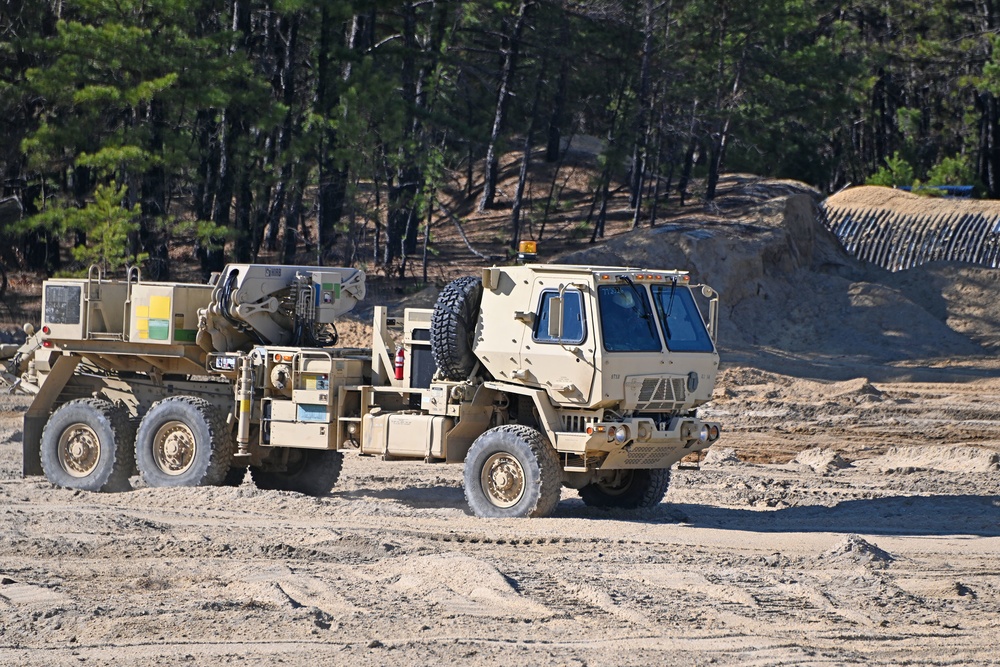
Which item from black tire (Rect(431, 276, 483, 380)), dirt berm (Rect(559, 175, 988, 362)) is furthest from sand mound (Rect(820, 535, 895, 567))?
dirt berm (Rect(559, 175, 988, 362))

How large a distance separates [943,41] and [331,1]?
24.7m

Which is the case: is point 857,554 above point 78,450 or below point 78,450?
below

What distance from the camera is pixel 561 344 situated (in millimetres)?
12844

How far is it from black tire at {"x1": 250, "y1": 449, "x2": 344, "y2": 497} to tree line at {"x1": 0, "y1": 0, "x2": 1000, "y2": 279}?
41.8 feet

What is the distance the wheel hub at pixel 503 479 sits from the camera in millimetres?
13242

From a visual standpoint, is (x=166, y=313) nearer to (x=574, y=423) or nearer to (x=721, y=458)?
(x=574, y=423)

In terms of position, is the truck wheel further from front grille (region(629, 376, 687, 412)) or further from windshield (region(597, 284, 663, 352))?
windshield (region(597, 284, 663, 352))

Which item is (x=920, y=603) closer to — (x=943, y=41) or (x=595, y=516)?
(x=595, y=516)

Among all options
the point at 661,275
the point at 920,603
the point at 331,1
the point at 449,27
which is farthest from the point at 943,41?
the point at 920,603

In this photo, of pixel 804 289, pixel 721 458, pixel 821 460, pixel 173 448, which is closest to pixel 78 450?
pixel 173 448

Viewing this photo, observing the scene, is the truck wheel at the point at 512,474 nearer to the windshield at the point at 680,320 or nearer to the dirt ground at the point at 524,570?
the dirt ground at the point at 524,570

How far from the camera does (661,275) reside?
13422 mm

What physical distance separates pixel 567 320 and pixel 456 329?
1136 mm

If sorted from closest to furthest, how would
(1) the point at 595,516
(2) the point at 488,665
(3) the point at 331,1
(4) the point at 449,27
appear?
1. (2) the point at 488,665
2. (1) the point at 595,516
3. (3) the point at 331,1
4. (4) the point at 449,27
